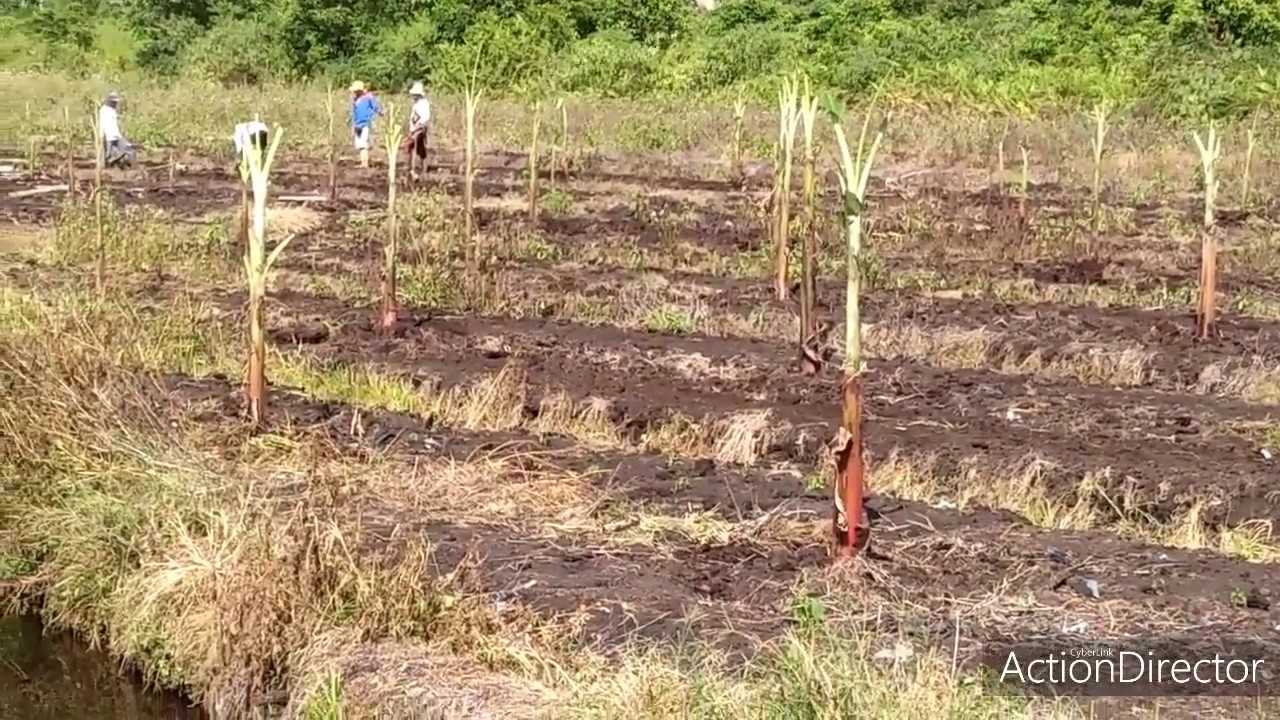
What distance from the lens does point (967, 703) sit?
14.4ft

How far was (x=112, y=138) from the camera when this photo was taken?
1855 centimetres

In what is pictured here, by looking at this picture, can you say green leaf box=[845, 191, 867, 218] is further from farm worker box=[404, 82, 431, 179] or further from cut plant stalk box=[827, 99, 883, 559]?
farm worker box=[404, 82, 431, 179]

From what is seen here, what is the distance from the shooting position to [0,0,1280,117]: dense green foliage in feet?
75.6

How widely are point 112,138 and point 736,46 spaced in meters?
12.2

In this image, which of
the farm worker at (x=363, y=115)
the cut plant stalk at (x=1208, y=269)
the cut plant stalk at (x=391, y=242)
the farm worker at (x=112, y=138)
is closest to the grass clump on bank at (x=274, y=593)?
the cut plant stalk at (x=391, y=242)

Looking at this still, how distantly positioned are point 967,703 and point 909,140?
16.9 m

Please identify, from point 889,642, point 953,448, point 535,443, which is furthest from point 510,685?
point 953,448

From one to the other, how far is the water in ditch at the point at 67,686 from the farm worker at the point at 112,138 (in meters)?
12.1

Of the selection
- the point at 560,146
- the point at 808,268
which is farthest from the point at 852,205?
the point at 560,146

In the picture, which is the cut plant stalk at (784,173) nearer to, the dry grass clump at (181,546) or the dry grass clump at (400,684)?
the dry grass clump at (181,546)

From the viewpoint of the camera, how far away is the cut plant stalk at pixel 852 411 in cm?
570

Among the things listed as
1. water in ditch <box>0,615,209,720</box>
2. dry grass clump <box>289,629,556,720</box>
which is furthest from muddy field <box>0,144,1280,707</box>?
water in ditch <box>0,615,209,720</box>

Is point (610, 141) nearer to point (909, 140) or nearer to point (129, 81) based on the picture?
point (909, 140)

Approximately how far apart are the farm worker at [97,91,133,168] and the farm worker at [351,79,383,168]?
2894 mm
